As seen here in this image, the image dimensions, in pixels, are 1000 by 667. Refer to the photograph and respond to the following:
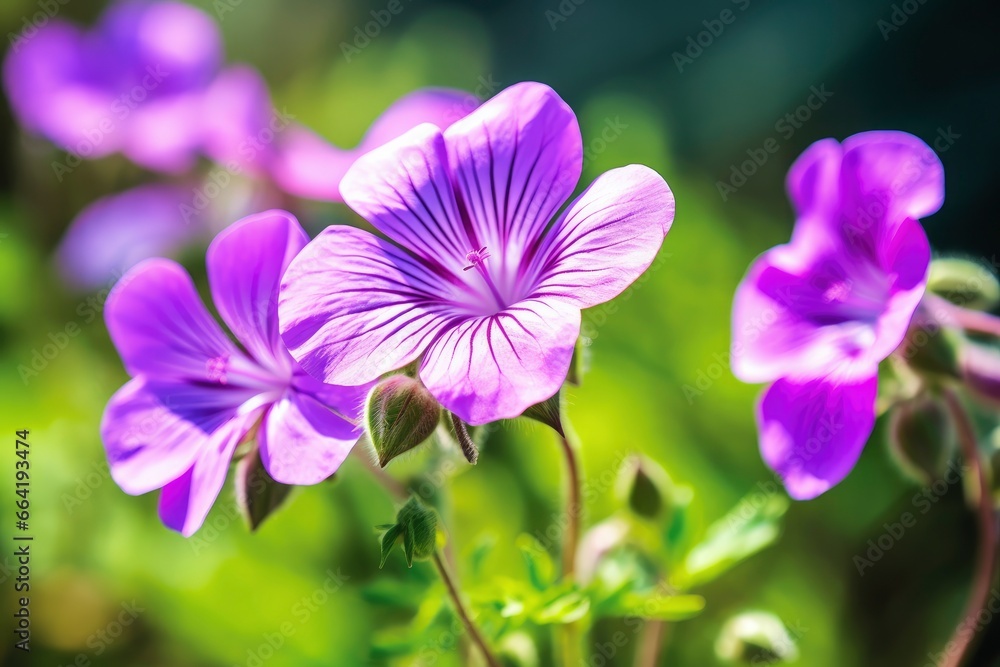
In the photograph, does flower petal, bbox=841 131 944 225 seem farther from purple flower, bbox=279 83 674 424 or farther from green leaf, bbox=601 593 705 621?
green leaf, bbox=601 593 705 621

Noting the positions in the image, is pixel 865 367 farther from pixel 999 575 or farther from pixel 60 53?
pixel 60 53

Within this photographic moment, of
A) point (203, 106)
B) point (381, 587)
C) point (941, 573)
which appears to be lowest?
point (941, 573)

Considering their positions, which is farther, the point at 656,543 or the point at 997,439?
the point at 656,543

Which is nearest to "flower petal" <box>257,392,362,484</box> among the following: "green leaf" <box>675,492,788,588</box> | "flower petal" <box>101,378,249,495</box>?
"flower petal" <box>101,378,249,495</box>

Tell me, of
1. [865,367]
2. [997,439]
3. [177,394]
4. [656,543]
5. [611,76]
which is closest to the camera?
[865,367]

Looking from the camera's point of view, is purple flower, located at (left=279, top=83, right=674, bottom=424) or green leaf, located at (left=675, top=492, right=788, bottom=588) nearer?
purple flower, located at (left=279, top=83, right=674, bottom=424)

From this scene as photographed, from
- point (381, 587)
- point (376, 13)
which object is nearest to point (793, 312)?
point (381, 587)

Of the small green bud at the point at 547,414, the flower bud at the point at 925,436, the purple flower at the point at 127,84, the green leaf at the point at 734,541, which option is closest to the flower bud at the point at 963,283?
the flower bud at the point at 925,436
